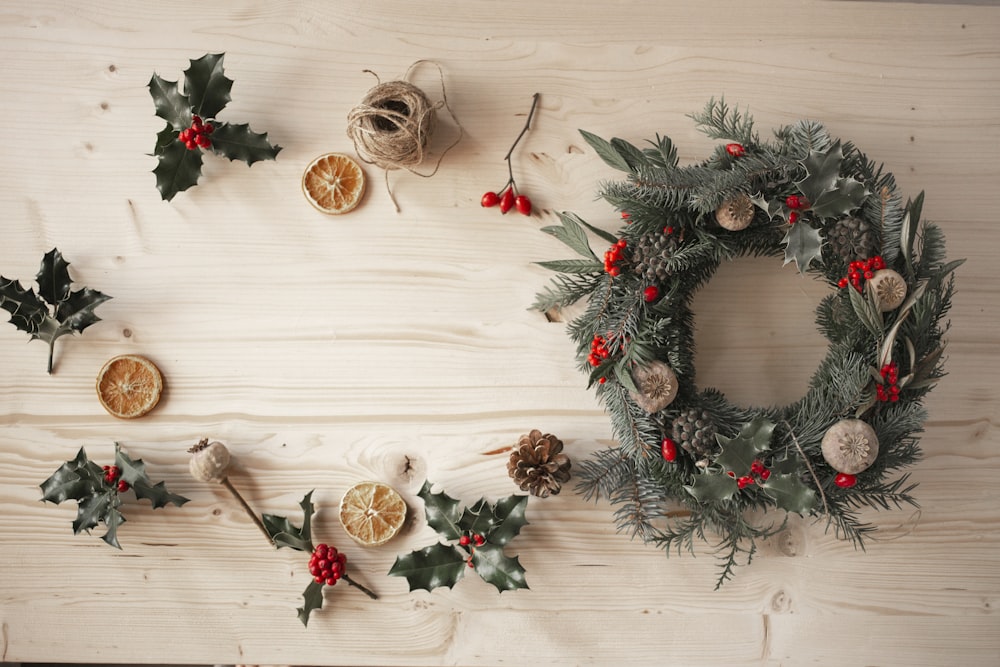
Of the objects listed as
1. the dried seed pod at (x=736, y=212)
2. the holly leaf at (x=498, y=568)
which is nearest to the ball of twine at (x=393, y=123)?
the dried seed pod at (x=736, y=212)

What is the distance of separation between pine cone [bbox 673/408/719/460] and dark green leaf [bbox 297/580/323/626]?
0.79 m

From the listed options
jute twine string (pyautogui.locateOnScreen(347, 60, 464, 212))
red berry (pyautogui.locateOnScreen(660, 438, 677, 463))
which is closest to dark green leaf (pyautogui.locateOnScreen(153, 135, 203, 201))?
jute twine string (pyautogui.locateOnScreen(347, 60, 464, 212))

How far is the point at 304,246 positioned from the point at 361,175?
0.20 meters

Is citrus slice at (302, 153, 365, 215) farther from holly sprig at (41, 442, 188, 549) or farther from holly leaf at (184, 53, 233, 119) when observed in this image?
holly sprig at (41, 442, 188, 549)

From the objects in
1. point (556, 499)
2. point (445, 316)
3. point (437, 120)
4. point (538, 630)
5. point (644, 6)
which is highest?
point (644, 6)

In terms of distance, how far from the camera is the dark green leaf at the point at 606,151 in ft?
4.35

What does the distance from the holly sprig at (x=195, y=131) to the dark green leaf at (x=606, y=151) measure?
656 millimetres

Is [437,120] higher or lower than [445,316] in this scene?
higher

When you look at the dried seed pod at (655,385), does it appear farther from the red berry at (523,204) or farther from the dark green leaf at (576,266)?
the red berry at (523,204)

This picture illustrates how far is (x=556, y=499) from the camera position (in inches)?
56.0

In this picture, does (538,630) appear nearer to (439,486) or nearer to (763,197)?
(439,486)

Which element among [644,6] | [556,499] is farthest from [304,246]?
[644,6]

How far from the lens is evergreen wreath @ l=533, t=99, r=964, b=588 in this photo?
4.04ft

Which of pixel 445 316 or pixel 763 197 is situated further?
pixel 445 316
